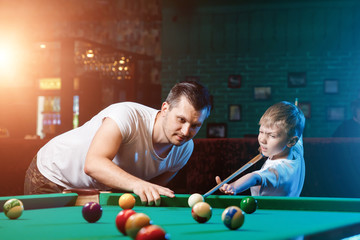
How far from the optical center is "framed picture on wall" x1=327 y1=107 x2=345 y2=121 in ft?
25.0

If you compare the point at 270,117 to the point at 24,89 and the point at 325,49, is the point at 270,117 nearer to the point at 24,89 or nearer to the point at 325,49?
the point at 325,49

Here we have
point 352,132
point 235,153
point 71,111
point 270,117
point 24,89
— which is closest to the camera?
point 270,117

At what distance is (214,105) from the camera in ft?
26.6

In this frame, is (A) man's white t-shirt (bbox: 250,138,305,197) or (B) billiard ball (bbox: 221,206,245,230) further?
(A) man's white t-shirt (bbox: 250,138,305,197)

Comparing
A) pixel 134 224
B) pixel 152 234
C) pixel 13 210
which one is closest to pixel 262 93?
pixel 13 210

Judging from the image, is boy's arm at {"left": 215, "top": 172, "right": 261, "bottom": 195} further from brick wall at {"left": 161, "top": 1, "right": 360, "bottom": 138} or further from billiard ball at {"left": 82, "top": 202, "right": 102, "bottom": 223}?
brick wall at {"left": 161, "top": 1, "right": 360, "bottom": 138}

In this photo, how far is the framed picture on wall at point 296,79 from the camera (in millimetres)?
7812

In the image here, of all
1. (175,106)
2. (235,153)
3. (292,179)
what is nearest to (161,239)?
(175,106)

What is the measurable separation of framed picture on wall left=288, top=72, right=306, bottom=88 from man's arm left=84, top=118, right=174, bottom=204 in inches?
236

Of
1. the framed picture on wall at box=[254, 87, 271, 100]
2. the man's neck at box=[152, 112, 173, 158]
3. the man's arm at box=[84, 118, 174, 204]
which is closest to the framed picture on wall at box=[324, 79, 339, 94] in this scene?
the framed picture on wall at box=[254, 87, 271, 100]

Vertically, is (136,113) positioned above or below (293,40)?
below

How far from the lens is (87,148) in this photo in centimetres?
254

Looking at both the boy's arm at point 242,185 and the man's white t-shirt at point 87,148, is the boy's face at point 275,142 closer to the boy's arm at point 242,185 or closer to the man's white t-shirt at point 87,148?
the boy's arm at point 242,185

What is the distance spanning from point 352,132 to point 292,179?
10.7 feet
